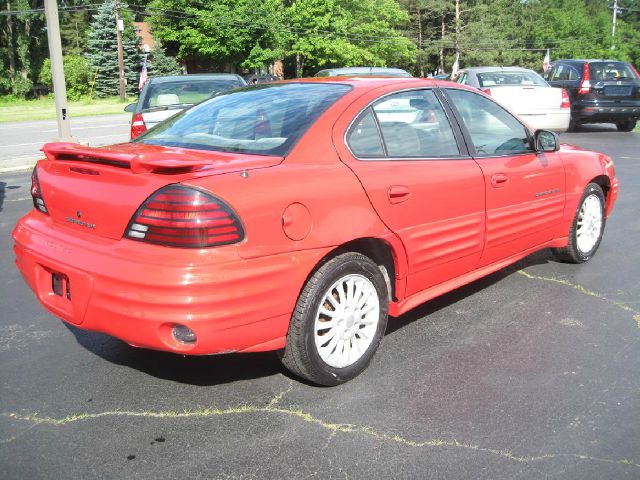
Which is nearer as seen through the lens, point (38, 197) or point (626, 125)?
point (38, 197)

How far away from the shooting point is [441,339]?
13.0ft

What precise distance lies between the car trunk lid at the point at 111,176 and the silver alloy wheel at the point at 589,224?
323 cm

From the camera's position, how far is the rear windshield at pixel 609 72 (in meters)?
16.7

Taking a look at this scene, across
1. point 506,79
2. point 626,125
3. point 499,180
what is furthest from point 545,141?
point 626,125

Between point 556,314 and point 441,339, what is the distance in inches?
38.4

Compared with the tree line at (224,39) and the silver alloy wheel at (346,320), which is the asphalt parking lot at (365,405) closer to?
the silver alloy wheel at (346,320)

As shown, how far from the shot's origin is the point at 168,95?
10.1m

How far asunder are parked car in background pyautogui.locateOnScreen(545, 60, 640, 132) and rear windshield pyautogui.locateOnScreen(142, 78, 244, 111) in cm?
1006

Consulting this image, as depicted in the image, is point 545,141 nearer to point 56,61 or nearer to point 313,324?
point 313,324

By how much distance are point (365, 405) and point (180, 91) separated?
8229 millimetres

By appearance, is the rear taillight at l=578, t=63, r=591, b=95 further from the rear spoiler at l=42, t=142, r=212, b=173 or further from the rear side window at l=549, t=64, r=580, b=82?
the rear spoiler at l=42, t=142, r=212, b=173

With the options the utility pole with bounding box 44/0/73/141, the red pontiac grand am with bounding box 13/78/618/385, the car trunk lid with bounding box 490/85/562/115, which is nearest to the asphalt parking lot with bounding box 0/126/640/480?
the red pontiac grand am with bounding box 13/78/618/385

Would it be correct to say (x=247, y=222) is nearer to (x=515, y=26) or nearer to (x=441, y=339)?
(x=441, y=339)

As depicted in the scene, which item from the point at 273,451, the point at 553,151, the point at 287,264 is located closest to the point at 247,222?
the point at 287,264
